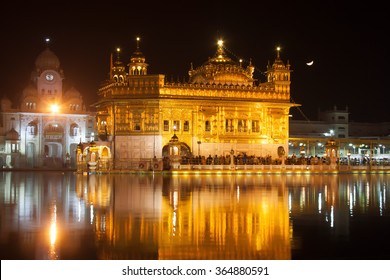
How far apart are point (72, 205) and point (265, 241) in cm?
678

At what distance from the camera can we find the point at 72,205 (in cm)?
1561

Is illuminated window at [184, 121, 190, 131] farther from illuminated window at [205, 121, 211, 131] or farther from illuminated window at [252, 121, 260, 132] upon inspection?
illuminated window at [252, 121, 260, 132]

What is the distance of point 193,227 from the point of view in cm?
1171

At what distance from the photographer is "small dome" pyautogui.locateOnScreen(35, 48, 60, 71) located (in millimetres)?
61969

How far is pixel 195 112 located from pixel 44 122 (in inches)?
769

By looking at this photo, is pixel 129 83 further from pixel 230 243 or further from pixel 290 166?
pixel 230 243

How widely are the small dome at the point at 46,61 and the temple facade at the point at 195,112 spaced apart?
1349cm

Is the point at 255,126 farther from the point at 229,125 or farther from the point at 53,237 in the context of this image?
the point at 53,237

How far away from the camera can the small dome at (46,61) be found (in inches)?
2440

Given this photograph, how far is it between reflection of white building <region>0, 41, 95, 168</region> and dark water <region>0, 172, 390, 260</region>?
41.0 m

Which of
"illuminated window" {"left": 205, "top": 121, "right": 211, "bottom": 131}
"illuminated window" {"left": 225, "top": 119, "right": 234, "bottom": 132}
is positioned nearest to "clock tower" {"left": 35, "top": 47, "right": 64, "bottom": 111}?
"illuminated window" {"left": 205, "top": 121, "right": 211, "bottom": 131}

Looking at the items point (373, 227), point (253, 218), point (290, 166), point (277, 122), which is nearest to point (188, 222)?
point (253, 218)

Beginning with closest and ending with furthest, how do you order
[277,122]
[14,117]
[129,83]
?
[129,83]
[277,122]
[14,117]

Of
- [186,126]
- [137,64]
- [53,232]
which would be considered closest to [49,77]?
[137,64]
